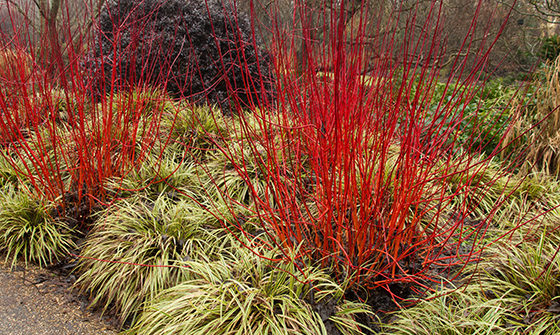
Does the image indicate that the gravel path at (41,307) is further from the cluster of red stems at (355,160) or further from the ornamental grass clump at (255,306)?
the cluster of red stems at (355,160)

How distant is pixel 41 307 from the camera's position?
2.27 metres

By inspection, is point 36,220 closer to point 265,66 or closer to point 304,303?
point 304,303

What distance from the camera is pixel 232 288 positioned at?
6.49ft

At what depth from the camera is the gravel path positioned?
6.89 ft

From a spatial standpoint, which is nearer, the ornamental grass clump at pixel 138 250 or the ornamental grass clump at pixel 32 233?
the ornamental grass clump at pixel 138 250

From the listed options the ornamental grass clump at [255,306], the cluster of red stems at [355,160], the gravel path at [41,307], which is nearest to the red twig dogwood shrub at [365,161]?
the cluster of red stems at [355,160]

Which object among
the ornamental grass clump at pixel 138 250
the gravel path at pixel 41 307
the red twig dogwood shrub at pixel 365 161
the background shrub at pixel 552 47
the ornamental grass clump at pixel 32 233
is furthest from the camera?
the background shrub at pixel 552 47

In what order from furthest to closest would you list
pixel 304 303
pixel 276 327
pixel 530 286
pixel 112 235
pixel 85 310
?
pixel 112 235, pixel 85 310, pixel 530 286, pixel 304 303, pixel 276 327

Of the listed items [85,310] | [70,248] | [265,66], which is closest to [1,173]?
[70,248]

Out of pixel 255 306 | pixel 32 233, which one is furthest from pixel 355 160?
pixel 32 233

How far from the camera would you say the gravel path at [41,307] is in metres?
2.10

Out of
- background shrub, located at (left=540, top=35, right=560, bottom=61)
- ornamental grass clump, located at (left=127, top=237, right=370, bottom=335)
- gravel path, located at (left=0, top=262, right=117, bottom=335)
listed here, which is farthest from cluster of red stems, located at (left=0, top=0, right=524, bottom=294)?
background shrub, located at (left=540, top=35, right=560, bottom=61)

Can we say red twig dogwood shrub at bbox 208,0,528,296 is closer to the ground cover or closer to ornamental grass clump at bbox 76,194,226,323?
the ground cover

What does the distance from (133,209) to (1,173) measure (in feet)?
4.57
